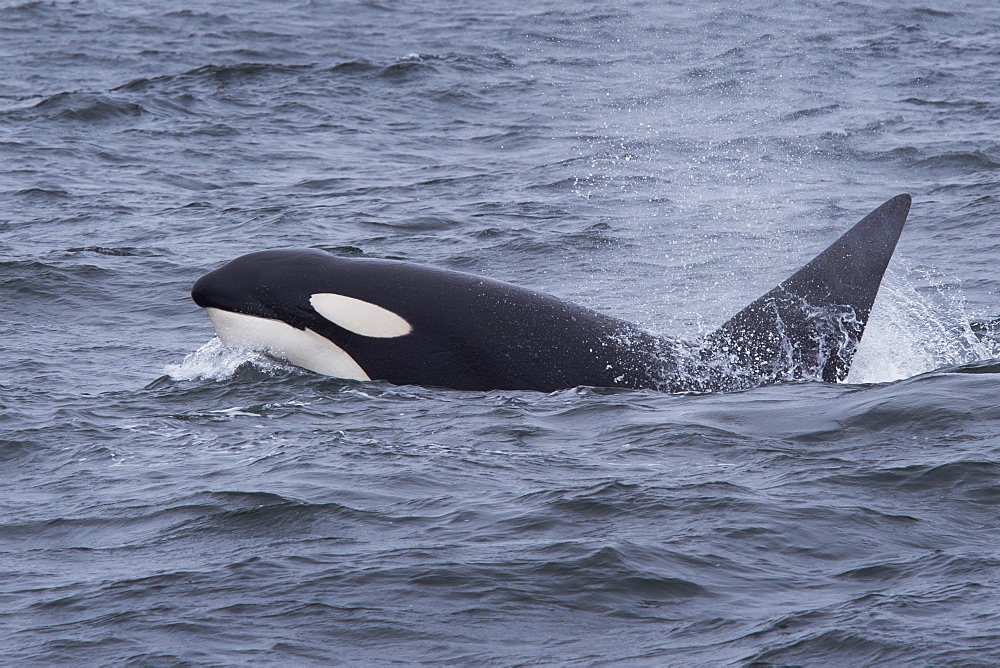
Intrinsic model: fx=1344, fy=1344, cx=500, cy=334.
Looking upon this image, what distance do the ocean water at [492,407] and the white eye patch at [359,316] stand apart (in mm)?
424

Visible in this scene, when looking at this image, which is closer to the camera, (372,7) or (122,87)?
(122,87)

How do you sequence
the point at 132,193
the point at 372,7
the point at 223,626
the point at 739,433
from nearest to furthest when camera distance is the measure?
1. the point at 223,626
2. the point at 739,433
3. the point at 132,193
4. the point at 372,7

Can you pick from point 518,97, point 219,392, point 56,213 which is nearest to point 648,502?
point 219,392

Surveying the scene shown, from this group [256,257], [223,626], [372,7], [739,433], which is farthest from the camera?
[372,7]

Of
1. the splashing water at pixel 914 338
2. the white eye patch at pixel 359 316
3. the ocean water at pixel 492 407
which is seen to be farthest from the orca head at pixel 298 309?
the splashing water at pixel 914 338

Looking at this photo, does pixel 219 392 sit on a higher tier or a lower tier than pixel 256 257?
lower

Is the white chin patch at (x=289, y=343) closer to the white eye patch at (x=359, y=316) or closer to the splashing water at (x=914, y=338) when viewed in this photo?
the white eye patch at (x=359, y=316)

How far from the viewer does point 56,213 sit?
1809 centimetres

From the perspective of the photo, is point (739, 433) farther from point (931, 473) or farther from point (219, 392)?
point (219, 392)

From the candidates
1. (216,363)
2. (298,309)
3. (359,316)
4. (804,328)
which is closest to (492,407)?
(359,316)

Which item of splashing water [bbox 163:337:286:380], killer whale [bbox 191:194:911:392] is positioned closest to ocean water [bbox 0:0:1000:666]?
splashing water [bbox 163:337:286:380]

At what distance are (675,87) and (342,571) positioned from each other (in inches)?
927

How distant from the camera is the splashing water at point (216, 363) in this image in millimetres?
10211

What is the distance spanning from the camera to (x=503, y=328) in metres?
9.39
